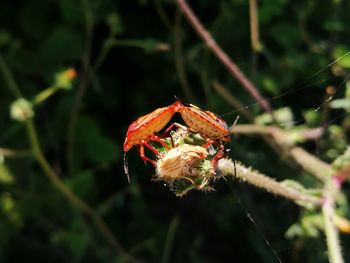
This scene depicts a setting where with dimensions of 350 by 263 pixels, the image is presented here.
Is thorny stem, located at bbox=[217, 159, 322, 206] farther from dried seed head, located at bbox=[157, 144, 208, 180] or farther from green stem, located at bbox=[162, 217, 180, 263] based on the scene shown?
green stem, located at bbox=[162, 217, 180, 263]

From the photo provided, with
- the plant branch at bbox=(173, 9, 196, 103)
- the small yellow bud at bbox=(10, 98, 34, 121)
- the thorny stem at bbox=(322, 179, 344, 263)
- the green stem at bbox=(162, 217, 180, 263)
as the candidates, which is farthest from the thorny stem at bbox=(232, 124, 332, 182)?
the small yellow bud at bbox=(10, 98, 34, 121)

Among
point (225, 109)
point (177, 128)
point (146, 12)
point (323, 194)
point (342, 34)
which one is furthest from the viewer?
point (146, 12)

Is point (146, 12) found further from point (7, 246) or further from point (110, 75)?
point (7, 246)

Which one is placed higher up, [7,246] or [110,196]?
[110,196]

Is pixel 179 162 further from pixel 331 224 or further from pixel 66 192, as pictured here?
pixel 66 192

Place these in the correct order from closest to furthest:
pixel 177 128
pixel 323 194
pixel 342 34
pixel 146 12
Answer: pixel 177 128 < pixel 323 194 < pixel 342 34 < pixel 146 12

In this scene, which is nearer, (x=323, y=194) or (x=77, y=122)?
(x=323, y=194)

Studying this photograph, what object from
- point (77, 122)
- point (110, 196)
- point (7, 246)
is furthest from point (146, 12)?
point (7, 246)
